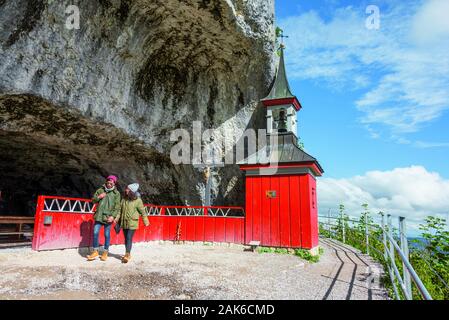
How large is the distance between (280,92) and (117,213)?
32.7 ft

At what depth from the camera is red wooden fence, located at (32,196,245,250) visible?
9102mm

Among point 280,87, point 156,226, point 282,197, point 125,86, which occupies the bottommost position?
point 156,226

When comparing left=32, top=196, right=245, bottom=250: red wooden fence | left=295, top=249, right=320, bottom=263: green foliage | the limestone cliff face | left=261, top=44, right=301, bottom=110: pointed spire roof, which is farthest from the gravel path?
left=261, top=44, right=301, bottom=110: pointed spire roof

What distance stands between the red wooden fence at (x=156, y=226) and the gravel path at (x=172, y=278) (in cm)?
53

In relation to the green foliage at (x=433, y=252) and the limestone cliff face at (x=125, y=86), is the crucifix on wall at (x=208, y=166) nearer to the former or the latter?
the limestone cliff face at (x=125, y=86)

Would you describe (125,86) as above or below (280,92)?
below

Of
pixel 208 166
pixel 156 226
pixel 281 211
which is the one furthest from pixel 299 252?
pixel 208 166

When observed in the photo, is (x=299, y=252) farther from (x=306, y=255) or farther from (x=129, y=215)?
(x=129, y=215)

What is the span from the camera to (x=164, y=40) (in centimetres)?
1345

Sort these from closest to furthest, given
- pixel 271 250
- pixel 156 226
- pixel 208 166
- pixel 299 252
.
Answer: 1. pixel 299 252
2. pixel 271 250
3. pixel 156 226
4. pixel 208 166

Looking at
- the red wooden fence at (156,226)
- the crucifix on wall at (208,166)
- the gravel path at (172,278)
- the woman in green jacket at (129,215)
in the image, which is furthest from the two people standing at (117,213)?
the crucifix on wall at (208,166)

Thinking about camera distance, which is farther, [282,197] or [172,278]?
[282,197]

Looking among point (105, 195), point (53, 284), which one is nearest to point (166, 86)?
point (105, 195)

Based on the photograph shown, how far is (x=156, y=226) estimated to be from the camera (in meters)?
13.8
